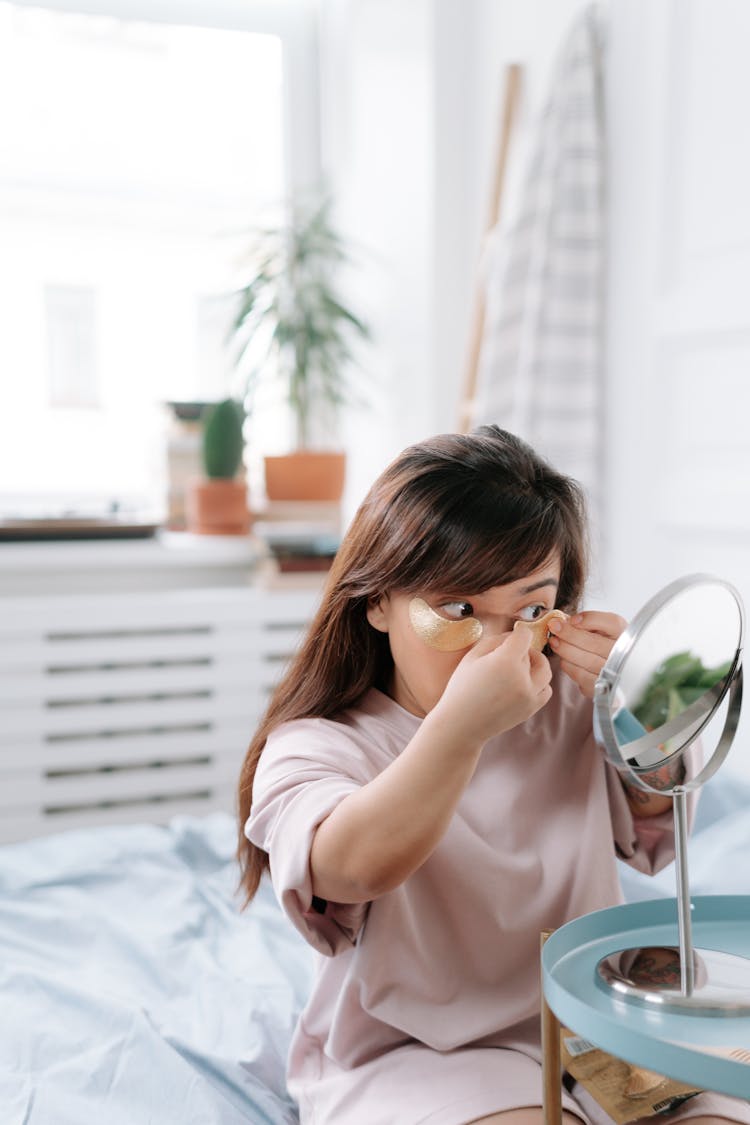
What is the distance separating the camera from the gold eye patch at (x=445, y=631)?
73 centimetres

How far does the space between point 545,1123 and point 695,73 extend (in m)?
1.28

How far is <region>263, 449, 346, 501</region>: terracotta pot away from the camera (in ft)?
8.32

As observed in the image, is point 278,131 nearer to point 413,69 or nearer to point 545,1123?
point 413,69

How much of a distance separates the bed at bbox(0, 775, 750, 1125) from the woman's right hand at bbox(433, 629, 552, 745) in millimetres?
419

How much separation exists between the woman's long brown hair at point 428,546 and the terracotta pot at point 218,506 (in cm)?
163

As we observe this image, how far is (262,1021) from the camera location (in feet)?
3.23

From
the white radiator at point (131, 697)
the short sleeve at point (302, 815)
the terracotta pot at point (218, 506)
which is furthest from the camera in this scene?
the terracotta pot at point (218, 506)

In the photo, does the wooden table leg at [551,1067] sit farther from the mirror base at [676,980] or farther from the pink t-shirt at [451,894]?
the pink t-shirt at [451,894]

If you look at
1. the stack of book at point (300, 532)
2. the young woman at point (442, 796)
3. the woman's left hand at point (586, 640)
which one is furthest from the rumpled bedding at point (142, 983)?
the stack of book at point (300, 532)

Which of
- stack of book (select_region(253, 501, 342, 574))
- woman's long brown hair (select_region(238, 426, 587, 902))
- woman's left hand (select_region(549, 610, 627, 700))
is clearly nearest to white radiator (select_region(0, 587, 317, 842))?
stack of book (select_region(253, 501, 342, 574))

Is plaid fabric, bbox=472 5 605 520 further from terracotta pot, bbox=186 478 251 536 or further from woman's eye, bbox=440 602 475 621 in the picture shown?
terracotta pot, bbox=186 478 251 536

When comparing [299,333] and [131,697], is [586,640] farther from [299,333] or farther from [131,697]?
[299,333]

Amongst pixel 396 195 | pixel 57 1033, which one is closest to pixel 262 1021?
pixel 57 1033

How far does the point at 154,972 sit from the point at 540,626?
63 cm
